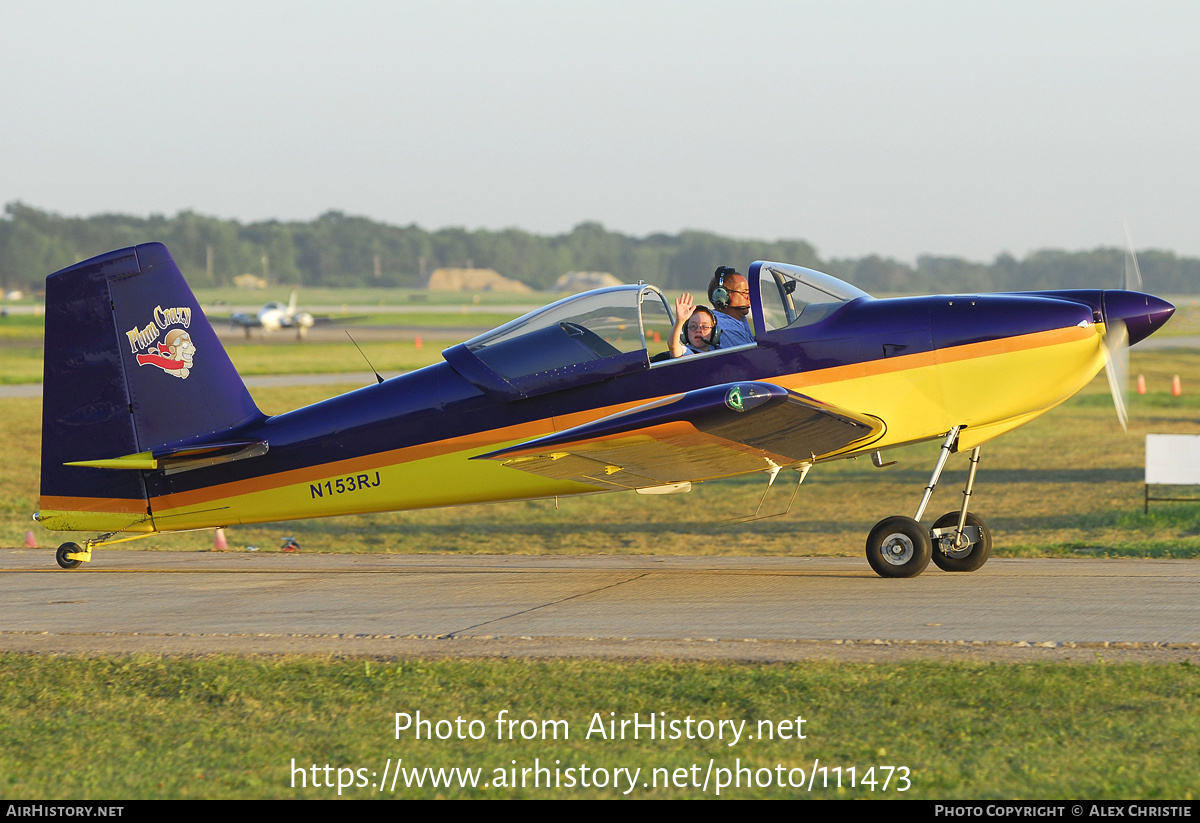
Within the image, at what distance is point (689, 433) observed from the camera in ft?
26.4

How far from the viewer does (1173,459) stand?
1466cm

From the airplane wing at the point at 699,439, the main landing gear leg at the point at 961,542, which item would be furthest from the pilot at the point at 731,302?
the main landing gear leg at the point at 961,542

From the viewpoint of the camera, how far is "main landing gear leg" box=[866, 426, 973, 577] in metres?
8.98

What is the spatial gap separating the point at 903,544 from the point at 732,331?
216cm

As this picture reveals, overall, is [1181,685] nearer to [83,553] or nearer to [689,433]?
[689,433]

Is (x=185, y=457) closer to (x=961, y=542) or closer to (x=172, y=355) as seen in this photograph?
(x=172, y=355)

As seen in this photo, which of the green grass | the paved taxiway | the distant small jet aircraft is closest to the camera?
the green grass

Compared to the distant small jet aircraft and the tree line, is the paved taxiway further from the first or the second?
the tree line

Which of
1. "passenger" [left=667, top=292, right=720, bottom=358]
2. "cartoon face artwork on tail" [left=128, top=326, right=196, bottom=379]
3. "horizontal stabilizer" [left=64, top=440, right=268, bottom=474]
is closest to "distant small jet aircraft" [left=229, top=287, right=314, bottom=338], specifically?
"cartoon face artwork on tail" [left=128, top=326, right=196, bottom=379]

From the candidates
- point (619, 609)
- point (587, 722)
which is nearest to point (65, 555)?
point (619, 609)

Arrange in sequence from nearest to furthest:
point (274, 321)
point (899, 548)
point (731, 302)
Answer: point (899, 548)
point (731, 302)
point (274, 321)

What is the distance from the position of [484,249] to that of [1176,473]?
564 ft

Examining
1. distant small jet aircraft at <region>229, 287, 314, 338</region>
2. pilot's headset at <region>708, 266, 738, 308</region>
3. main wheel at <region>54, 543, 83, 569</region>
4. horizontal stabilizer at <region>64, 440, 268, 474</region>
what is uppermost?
distant small jet aircraft at <region>229, 287, 314, 338</region>

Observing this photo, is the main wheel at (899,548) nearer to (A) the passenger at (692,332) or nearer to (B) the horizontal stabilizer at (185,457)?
(A) the passenger at (692,332)
